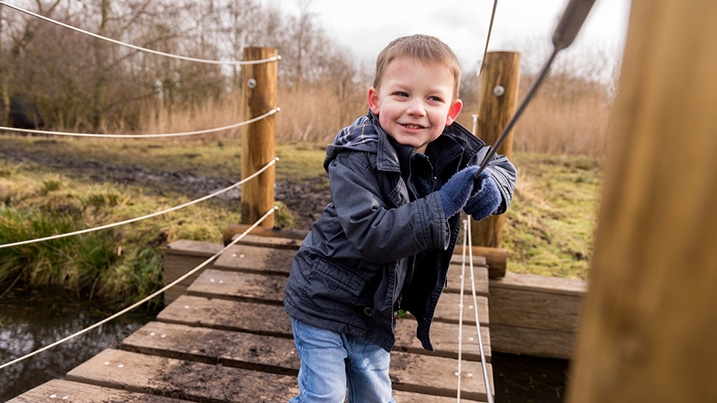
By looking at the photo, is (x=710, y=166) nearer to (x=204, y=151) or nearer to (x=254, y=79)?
(x=254, y=79)

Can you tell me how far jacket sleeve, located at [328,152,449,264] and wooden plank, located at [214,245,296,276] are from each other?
1.76 m

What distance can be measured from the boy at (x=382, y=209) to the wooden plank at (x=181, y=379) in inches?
25.1

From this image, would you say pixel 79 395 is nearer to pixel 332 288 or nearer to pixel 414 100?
pixel 332 288

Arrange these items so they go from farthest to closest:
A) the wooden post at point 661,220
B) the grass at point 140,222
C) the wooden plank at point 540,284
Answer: the grass at point 140,222
the wooden plank at point 540,284
the wooden post at point 661,220

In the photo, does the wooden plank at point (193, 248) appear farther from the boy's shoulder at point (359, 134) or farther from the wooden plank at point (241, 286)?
the boy's shoulder at point (359, 134)

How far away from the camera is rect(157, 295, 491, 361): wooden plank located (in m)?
2.56

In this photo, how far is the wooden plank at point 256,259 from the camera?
126 inches

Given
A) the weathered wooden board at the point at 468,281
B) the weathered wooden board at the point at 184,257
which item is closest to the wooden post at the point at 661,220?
the weathered wooden board at the point at 468,281

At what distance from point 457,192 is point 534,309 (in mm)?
2290

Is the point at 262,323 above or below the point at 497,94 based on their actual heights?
below

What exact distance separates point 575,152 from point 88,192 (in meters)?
5.38

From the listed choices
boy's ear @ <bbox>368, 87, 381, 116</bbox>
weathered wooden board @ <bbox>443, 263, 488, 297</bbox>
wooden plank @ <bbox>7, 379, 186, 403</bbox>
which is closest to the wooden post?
boy's ear @ <bbox>368, 87, 381, 116</bbox>

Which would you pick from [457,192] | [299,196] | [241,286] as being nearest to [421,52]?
[457,192]

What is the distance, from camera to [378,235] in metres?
1.35
